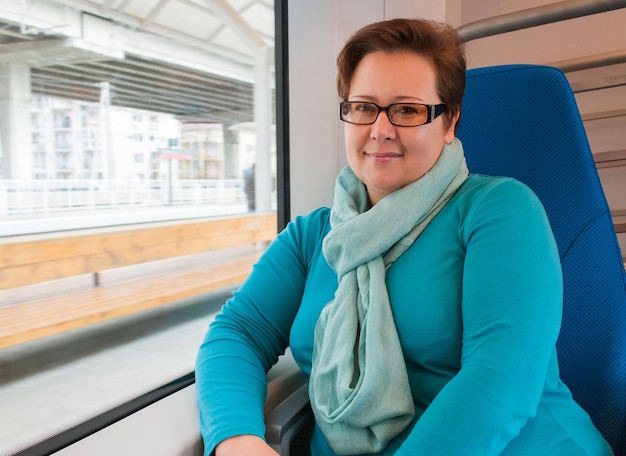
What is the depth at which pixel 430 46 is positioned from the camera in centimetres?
97

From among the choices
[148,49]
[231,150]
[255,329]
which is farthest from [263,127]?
[255,329]

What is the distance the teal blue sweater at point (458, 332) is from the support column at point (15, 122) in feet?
3.18

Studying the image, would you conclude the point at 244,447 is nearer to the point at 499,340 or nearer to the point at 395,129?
the point at 499,340

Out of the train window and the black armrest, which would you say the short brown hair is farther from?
the train window

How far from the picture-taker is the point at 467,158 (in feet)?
3.97

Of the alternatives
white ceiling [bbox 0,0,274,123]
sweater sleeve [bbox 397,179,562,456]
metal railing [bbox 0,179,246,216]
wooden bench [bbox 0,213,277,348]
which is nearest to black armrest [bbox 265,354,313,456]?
sweater sleeve [bbox 397,179,562,456]

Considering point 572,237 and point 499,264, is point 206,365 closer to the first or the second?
point 499,264

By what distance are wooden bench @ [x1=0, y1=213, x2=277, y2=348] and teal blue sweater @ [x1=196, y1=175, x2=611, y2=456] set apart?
0.95 m

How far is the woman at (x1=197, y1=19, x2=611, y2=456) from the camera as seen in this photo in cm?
78

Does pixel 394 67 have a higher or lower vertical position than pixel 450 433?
higher

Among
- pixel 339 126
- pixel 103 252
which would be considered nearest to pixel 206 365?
pixel 339 126

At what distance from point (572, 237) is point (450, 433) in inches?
21.3

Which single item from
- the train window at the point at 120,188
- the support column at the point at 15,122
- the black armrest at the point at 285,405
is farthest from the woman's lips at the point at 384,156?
the support column at the point at 15,122

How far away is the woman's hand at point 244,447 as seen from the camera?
0.87m
